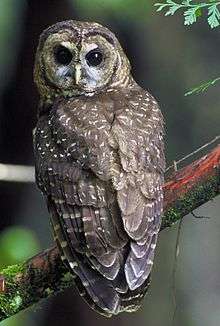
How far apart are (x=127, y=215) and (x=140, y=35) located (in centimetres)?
350

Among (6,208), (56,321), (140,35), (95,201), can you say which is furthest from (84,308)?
(95,201)

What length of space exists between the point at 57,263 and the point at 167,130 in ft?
11.3

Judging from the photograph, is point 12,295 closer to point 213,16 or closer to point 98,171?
point 98,171

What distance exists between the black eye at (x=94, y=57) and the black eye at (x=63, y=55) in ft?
0.27

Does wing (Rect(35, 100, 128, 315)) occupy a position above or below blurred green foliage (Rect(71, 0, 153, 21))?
below

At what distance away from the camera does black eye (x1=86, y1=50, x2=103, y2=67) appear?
5320mm

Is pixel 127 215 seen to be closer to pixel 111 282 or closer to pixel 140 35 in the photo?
pixel 111 282

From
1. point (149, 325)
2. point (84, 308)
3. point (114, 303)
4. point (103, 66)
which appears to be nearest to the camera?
point (114, 303)

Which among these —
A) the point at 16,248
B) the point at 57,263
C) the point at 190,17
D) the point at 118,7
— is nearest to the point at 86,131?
the point at 57,263

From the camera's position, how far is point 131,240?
180 inches

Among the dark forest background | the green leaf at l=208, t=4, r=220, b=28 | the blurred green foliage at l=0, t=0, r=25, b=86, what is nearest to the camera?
Result: the green leaf at l=208, t=4, r=220, b=28

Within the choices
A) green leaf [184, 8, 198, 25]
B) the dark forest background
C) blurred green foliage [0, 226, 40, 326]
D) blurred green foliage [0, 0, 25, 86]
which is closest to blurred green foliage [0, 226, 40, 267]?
blurred green foliage [0, 226, 40, 326]

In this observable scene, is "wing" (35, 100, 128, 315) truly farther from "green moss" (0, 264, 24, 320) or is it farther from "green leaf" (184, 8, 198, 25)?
"green leaf" (184, 8, 198, 25)

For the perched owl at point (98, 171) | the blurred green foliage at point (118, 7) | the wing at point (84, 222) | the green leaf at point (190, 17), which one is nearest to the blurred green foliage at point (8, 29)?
the blurred green foliage at point (118, 7)
